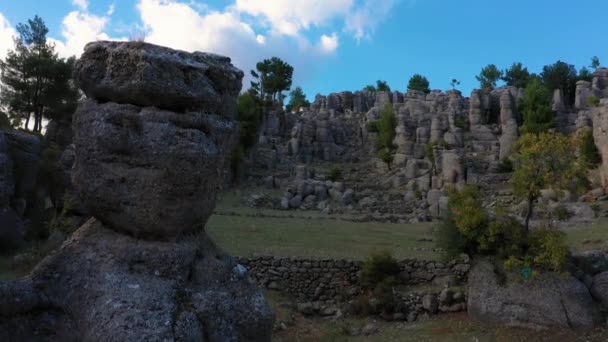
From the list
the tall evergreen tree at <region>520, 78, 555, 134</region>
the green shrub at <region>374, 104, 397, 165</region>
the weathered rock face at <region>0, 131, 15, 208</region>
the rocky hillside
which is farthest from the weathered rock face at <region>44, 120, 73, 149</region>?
the tall evergreen tree at <region>520, 78, 555, 134</region>

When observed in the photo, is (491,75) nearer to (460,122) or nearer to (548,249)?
(460,122)

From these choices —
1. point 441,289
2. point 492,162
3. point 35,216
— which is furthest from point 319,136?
point 441,289

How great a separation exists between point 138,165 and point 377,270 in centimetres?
1181

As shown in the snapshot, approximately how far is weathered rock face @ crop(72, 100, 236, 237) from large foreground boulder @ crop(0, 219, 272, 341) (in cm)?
21

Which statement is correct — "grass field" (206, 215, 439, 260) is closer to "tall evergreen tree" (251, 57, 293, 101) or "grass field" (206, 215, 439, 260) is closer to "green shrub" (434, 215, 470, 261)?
"green shrub" (434, 215, 470, 261)

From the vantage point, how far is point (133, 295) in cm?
439

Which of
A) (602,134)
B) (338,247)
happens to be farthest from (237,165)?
(602,134)

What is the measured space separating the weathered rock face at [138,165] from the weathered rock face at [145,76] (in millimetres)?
119

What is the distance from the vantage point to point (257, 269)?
16.5 m

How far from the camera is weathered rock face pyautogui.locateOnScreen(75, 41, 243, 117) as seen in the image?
193 inches

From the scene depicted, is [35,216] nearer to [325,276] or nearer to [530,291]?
[325,276]

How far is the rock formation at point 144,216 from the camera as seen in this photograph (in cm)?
445

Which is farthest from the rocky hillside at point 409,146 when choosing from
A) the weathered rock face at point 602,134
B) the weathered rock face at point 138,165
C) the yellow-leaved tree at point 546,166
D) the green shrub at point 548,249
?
the weathered rock face at point 138,165

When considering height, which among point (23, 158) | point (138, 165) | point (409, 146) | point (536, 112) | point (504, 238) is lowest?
point (504, 238)
